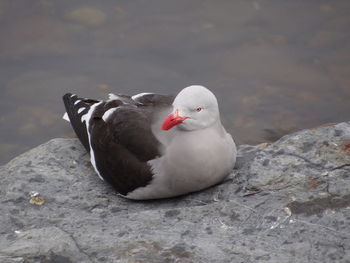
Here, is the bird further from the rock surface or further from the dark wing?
the rock surface

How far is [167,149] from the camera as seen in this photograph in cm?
470

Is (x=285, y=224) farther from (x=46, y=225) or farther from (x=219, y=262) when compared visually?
(x=46, y=225)

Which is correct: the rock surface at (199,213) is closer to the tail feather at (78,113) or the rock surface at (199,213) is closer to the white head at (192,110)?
the tail feather at (78,113)

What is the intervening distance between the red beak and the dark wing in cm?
21

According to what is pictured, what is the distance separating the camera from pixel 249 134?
8047 millimetres

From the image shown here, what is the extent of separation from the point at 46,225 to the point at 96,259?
749 millimetres

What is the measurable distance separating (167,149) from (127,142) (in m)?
0.36

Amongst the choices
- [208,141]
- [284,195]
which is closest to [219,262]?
[284,195]

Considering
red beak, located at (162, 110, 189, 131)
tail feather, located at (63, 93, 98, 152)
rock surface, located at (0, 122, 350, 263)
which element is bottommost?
rock surface, located at (0, 122, 350, 263)

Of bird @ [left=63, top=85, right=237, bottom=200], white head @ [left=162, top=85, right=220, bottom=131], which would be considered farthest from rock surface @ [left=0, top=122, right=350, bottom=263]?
white head @ [left=162, top=85, right=220, bottom=131]

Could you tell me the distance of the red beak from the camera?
4.59 meters

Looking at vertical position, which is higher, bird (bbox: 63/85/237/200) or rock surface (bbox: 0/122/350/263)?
bird (bbox: 63/85/237/200)

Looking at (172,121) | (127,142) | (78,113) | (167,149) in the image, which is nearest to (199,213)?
(167,149)

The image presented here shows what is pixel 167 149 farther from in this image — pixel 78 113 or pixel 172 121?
pixel 78 113
